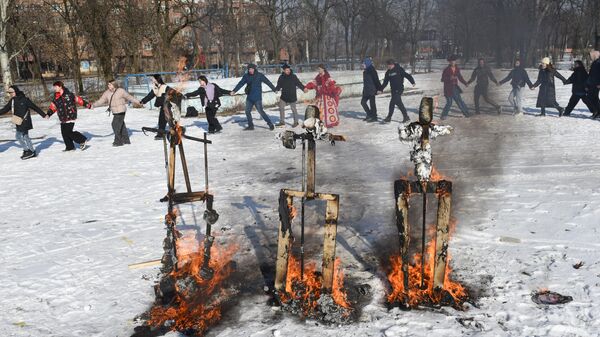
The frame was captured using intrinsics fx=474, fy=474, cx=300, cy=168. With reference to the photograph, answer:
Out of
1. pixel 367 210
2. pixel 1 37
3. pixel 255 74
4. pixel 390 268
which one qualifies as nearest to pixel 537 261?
pixel 390 268

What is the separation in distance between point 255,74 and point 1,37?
13.5 meters

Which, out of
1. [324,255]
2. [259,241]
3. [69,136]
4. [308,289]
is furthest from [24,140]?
[324,255]

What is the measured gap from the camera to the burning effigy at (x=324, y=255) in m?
3.98

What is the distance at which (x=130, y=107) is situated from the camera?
19.3m

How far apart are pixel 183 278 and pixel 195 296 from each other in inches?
10.8

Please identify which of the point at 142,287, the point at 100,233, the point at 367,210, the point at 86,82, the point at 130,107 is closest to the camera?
the point at 142,287

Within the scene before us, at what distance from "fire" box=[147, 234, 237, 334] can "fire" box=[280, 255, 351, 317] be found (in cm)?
60

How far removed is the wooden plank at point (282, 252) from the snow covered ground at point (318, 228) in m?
0.24

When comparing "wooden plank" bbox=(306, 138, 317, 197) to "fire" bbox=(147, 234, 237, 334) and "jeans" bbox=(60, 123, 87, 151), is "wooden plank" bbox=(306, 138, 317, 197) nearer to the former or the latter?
"fire" bbox=(147, 234, 237, 334)

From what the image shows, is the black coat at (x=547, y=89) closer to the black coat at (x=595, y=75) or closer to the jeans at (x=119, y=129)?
the black coat at (x=595, y=75)

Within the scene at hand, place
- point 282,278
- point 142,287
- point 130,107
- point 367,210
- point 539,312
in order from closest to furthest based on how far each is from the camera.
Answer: point 539,312, point 282,278, point 142,287, point 367,210, point 130,107

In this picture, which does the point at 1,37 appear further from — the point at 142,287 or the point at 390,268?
the point at 390,268

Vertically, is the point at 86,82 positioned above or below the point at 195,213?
above

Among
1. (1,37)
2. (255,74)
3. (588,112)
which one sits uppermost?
(1,37)
